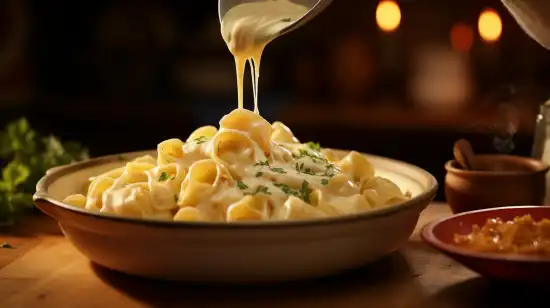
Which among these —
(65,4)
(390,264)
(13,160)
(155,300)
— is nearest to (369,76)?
(65,4)

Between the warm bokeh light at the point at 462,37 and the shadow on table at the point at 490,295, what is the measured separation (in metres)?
2.20

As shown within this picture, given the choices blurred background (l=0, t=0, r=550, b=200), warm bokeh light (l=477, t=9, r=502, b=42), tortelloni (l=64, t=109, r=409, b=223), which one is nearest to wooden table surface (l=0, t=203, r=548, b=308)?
tortelloni (l=64, t=109, r=409, b=223)

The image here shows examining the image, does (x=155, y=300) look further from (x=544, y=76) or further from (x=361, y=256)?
(x=544, y=76)

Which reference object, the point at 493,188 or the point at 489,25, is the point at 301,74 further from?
the point at 493,188

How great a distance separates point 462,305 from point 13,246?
867 mm

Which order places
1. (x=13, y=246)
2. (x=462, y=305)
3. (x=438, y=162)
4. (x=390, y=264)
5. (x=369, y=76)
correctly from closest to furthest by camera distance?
1. (x=462, y=305)
2. (x=390, y=264)
3. (x=13, y=246)
4. (x=438, y=162)
5. (x=369, y=76)

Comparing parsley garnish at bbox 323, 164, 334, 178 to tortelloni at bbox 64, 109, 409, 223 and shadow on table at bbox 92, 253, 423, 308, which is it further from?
shadow on table at bbox 92, 253, 423, 308

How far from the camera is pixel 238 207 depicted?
1336 mm

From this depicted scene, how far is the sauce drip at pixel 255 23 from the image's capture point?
1.61 meters

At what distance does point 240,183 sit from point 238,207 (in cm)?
10

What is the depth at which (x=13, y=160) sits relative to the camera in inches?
75.1

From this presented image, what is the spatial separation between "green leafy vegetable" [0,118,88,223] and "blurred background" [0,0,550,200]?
A: 4.82 ft

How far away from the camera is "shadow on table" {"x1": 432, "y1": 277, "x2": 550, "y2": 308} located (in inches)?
48.4

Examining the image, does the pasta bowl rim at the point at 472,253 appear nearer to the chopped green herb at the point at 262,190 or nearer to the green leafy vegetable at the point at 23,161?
the chopped green herb at the point at 262,190
